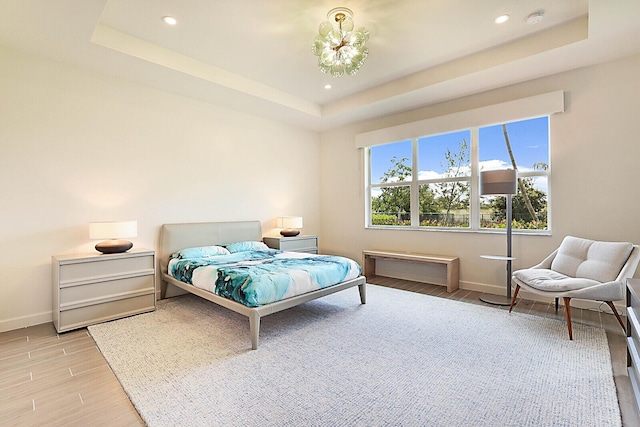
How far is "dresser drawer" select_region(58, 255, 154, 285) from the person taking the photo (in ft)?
9.63

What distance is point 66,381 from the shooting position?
82.2 inches

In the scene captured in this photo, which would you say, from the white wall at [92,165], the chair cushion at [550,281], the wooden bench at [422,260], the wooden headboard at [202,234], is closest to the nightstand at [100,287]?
the white wall at [92,165]

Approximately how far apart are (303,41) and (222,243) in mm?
3002

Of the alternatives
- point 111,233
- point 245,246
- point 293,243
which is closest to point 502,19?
point 293,243

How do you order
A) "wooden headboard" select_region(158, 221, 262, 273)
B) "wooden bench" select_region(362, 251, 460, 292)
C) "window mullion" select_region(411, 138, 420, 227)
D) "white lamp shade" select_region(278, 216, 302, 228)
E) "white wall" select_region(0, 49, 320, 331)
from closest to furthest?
"white wall" select_region(0, 49, 320, 331)
"wooden headboard" select_region(158, 221, 262, 273)
"wooden bench" select_region(362, 251, 460, 292)
"window mullion" select_region(411, 138, 420, 227)
"white lamp shade" select_region(278, 216, 302, 228)

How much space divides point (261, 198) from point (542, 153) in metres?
4.19

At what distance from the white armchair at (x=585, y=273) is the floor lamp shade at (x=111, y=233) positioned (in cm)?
426

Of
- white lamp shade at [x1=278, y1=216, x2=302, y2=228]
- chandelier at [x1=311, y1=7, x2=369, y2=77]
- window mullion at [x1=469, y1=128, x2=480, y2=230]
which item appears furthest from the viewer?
white lamp shade at [x1=278, y1=216, x2=302, y2=228]

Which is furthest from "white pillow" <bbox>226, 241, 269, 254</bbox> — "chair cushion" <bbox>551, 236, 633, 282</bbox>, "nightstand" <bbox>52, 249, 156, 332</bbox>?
"chair cushion" <bbox>551, 236, 633, 282</bbox>

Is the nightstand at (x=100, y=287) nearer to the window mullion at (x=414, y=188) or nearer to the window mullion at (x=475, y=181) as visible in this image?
the window mullion at (x=414, y=188)

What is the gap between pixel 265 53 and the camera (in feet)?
11.6

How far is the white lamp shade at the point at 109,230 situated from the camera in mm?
3201

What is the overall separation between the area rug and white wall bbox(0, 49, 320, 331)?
1101 millimetres

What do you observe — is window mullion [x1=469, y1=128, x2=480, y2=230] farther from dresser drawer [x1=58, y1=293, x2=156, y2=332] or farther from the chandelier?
dresser drawer [x1=58, y1=293, x2=156, y2=332]
